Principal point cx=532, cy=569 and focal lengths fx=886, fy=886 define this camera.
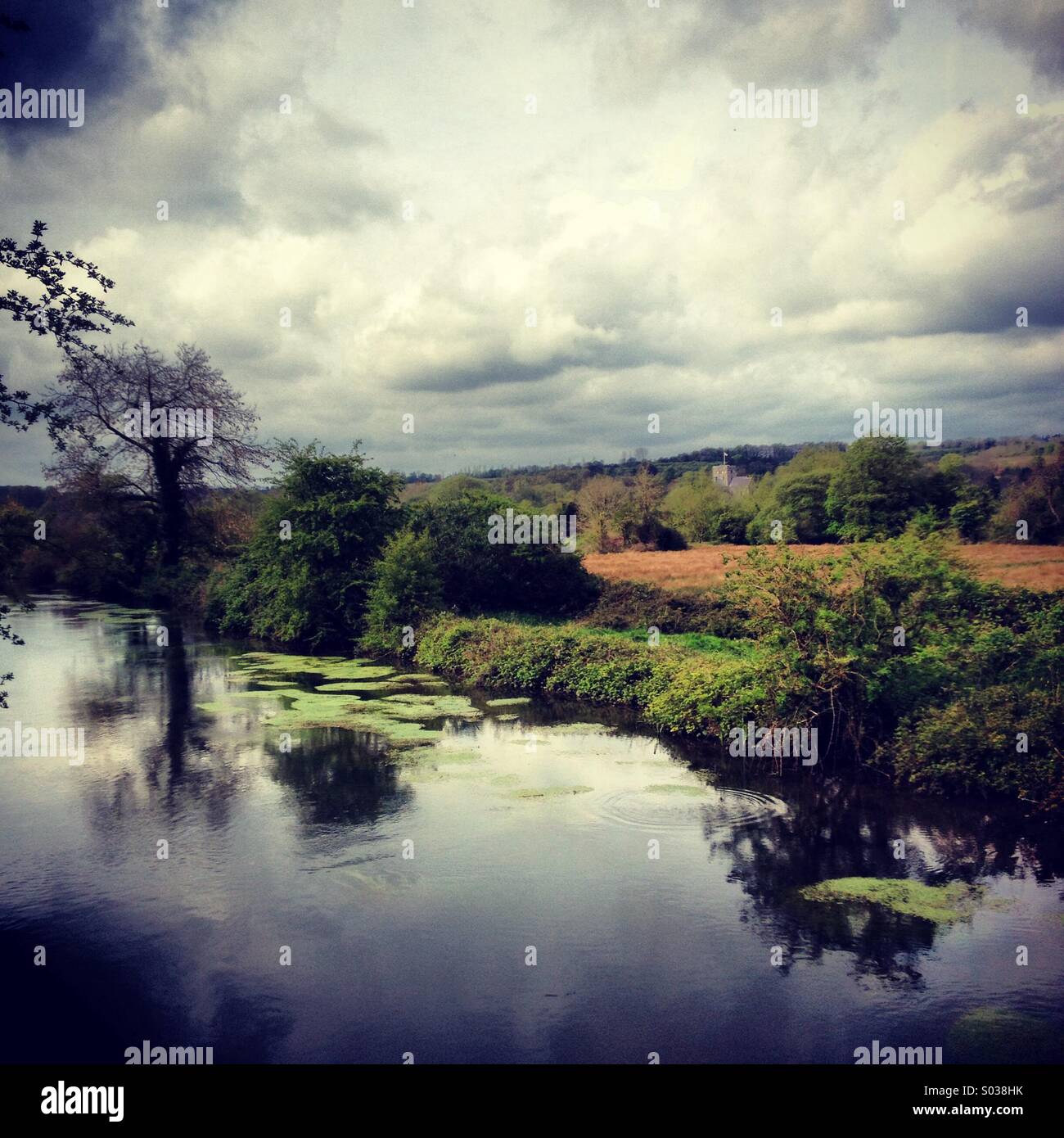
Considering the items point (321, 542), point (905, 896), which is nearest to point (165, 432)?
point (321, 542)

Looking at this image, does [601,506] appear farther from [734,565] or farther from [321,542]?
[321,542]

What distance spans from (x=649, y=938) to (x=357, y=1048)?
10.8 feet

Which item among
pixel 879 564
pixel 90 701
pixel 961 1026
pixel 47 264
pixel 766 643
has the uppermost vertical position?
pixel 47 264

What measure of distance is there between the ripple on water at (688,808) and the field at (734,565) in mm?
3885

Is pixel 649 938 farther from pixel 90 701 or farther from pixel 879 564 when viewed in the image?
pixel 90 701

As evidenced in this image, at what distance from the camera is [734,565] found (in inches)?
1214

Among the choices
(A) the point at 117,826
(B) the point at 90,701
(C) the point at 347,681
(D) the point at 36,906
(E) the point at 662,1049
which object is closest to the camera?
(E) the point at 662,1049

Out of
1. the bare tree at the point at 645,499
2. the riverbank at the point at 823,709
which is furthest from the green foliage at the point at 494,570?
the bare tree at the point at 645,499

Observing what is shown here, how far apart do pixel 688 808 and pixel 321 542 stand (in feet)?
63.4

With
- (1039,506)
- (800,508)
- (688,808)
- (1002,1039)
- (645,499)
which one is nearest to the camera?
(1002,1039)

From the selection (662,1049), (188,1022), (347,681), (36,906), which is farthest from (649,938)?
(347,681)

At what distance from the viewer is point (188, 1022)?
7.73 meters

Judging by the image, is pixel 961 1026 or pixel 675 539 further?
pixel 675 539

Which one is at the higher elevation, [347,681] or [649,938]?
[347,681]
